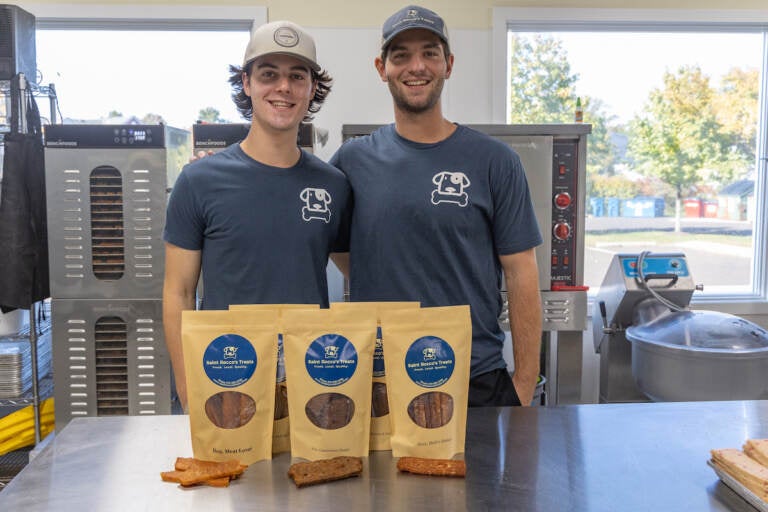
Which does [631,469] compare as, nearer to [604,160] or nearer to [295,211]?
[295,211]

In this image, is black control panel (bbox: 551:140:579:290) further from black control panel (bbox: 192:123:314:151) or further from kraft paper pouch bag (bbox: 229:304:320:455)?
kraft paper pouch bag (bbox: 229:304:320:455)

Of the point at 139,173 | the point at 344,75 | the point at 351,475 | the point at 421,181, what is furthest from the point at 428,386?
the point at 344,75

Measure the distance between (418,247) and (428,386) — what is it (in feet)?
1.81

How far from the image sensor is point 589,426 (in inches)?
50.8

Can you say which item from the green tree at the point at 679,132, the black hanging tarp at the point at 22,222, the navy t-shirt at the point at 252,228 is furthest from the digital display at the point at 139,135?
the green tree at the point at 679,132

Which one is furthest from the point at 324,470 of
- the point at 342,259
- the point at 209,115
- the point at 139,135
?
the point at 209,115

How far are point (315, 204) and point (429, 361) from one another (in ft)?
2.11

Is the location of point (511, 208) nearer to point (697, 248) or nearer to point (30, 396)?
point (30, 396)

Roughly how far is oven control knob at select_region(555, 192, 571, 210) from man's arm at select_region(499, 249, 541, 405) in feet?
3.81

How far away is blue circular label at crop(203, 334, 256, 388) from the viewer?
1.08 meters

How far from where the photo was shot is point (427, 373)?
1.10 metres

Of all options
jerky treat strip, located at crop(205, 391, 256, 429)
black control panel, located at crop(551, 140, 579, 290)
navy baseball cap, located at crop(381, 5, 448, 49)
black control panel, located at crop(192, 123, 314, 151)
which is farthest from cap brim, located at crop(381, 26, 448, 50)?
black control panel, located at crop(551, 140, 579, 290)

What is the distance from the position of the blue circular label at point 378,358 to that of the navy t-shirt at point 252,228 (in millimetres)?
446

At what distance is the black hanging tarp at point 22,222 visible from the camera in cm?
270
